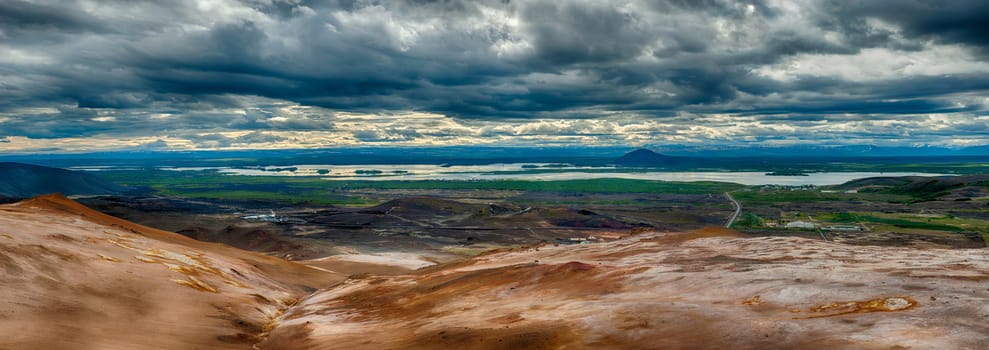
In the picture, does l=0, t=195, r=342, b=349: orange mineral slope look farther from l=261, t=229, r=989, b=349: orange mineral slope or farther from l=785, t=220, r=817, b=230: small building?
l=785, t=220, r=817, b=230: small building

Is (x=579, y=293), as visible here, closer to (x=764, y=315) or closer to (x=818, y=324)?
(x=764, y=315)

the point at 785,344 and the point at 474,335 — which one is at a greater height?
the point at 785,344

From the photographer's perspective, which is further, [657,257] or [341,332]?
[657,257]

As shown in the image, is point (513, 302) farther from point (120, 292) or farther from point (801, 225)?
point (801, 225)

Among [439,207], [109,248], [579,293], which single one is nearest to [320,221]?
[439,207]

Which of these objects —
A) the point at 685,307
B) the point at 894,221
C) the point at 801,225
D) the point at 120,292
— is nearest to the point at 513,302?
the point at 685,307

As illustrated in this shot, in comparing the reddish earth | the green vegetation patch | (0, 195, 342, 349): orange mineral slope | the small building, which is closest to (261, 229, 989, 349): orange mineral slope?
the reddish earth
